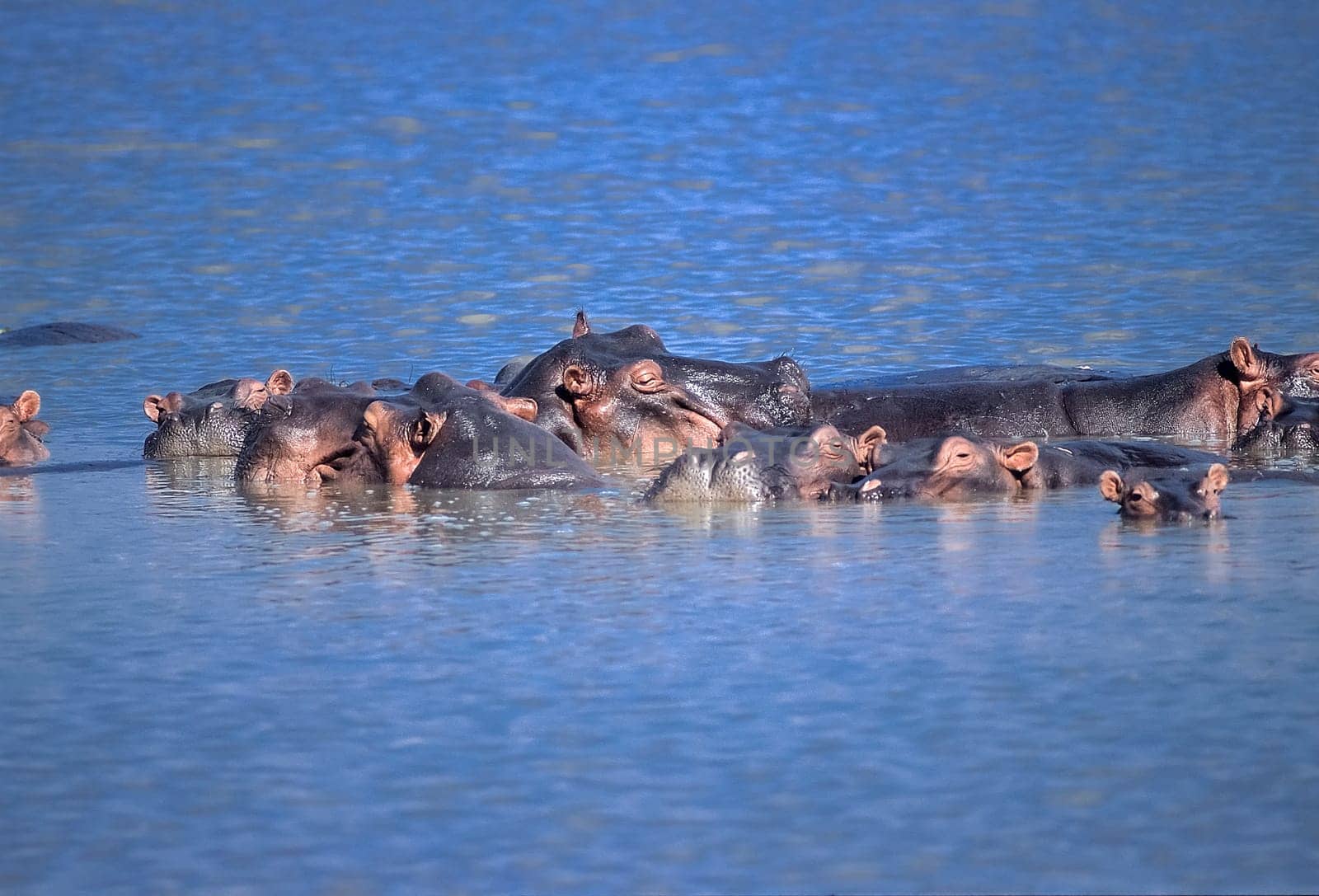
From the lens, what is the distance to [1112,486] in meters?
6.59

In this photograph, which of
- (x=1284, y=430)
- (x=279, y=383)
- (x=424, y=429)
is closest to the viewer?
(x=424, y=429)

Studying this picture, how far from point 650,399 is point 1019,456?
6.00ft

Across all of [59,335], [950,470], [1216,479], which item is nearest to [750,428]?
[950,470]

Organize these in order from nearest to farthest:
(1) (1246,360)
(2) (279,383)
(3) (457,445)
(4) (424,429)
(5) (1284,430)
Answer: (3) (457,445), (4) (424,429), (5) (1284,430), (1) (1246,360), (2) (279,383)

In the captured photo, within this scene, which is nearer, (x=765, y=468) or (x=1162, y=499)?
(x=1162, y=499)

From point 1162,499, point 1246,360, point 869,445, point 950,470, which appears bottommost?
point 1162,499

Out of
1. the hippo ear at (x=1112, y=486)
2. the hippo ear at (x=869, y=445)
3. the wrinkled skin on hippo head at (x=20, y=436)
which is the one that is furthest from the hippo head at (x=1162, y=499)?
the wrinkled skin on hippo head at (x=20, y=436)

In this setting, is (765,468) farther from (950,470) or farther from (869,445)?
(950,470)

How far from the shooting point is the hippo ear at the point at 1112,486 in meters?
6.57

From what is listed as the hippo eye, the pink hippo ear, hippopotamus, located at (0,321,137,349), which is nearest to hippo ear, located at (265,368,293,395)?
the pink hippo ear

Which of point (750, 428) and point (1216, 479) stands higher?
point (750, 428)

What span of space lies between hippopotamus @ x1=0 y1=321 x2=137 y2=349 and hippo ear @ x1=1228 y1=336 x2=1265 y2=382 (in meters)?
8.23

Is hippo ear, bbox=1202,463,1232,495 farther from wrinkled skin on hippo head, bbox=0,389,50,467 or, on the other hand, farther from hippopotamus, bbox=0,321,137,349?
hippopotamus, bbox=0,321,137,349

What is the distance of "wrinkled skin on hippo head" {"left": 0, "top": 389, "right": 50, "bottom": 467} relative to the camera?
359 inches
